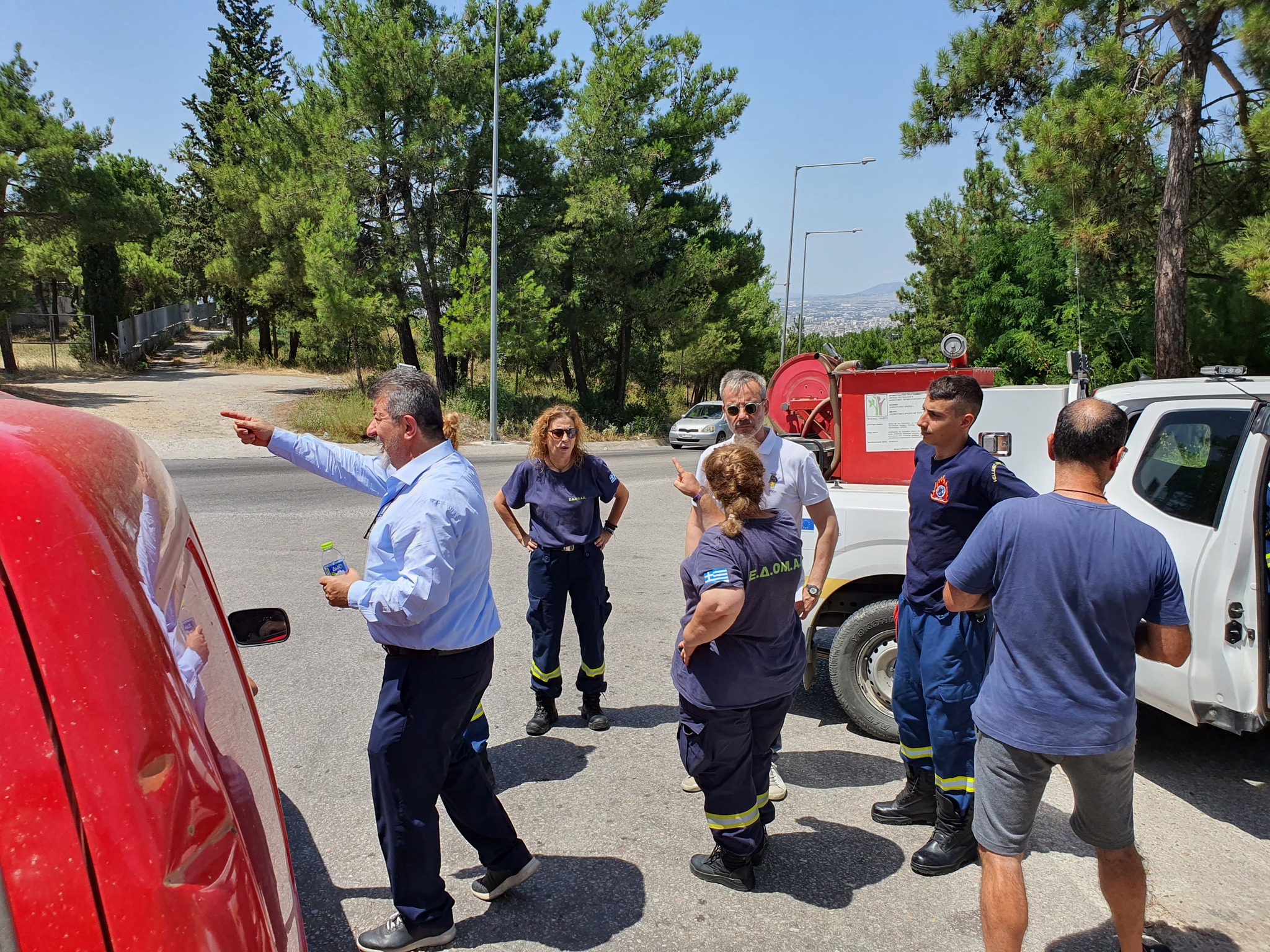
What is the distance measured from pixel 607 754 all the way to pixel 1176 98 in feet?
35.5

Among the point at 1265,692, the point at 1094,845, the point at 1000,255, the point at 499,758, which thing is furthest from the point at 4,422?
the point at 1000,255

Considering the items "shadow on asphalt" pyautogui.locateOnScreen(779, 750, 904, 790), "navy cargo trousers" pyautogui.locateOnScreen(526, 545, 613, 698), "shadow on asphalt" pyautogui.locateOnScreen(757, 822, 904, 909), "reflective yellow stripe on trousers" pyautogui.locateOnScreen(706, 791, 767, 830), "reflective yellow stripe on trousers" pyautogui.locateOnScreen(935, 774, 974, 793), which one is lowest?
"shadow on asphalt" pyautogui.locateOnScreen(757, 822, 904, 909)

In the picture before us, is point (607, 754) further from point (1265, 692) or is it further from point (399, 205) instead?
point (399, 205)

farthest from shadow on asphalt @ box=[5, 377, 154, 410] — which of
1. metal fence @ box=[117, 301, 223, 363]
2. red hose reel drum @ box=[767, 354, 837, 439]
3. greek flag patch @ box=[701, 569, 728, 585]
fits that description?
greek flag patch @ box=[701, 569, 728, 585]

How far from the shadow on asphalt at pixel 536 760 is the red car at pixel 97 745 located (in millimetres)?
2943

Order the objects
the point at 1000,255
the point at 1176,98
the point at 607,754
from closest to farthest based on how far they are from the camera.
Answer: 1. the point at 607,754
2. the point at 1176,98
3. the point at 1000,255

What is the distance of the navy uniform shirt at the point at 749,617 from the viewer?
3.12 metres

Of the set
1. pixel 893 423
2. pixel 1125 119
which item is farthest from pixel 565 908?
pixel 1125 119

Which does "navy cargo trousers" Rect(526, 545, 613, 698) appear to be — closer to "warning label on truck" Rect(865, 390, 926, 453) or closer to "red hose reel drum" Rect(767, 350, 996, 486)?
"red hose reel drum" Rect(767, 350, 996, 486)

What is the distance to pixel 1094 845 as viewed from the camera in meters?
2.77

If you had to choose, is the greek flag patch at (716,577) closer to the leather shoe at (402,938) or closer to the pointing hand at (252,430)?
the leather shoe at (402,938)

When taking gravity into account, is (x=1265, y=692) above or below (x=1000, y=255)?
below

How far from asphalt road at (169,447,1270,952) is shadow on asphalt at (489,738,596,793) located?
0.01 meters

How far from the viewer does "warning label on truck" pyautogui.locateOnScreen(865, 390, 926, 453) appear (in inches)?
202
